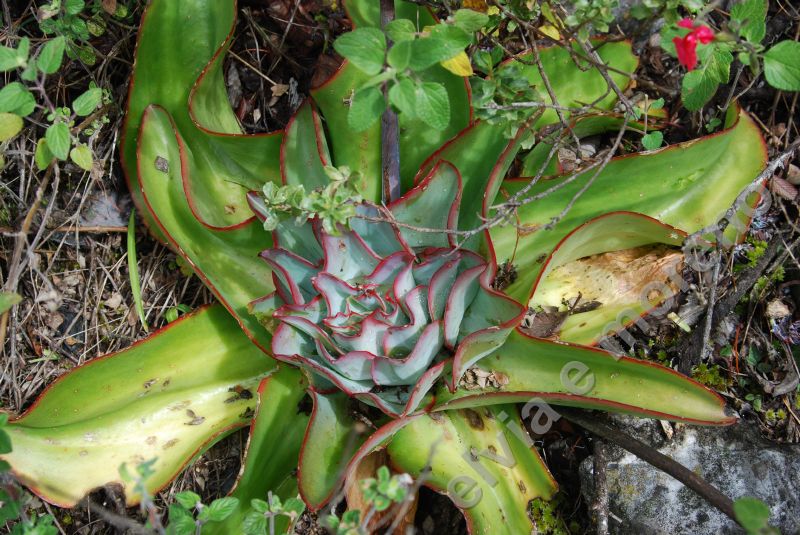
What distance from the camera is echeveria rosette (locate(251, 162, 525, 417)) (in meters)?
1.73

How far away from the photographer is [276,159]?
214 cm

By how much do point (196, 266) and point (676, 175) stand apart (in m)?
1.48

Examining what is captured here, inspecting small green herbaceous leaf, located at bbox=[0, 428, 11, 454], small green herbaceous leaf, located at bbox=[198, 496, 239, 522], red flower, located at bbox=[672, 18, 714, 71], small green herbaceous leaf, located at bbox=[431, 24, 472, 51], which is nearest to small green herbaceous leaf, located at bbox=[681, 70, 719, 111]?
red flower, located at bbox=[672, 18, 714, 71]

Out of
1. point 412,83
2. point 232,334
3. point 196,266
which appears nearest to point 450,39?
point 412,83

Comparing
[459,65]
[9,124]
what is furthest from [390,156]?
[9,124]

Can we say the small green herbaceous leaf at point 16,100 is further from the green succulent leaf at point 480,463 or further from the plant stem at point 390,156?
the green succulent leaf at point 480,463

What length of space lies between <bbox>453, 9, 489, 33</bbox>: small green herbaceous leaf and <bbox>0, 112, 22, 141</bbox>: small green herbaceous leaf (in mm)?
1399

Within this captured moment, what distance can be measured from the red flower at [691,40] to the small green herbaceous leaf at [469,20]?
449mm

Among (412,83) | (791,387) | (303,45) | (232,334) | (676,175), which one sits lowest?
(791,387)

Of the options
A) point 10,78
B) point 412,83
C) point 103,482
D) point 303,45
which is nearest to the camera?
point 412,83

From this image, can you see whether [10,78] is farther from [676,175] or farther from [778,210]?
[778,210]

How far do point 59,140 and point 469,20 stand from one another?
4.04 ft

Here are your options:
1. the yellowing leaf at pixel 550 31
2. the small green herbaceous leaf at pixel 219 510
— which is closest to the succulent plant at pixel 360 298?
the yellowing leaf at pixel 550 31

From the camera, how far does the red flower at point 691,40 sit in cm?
147
